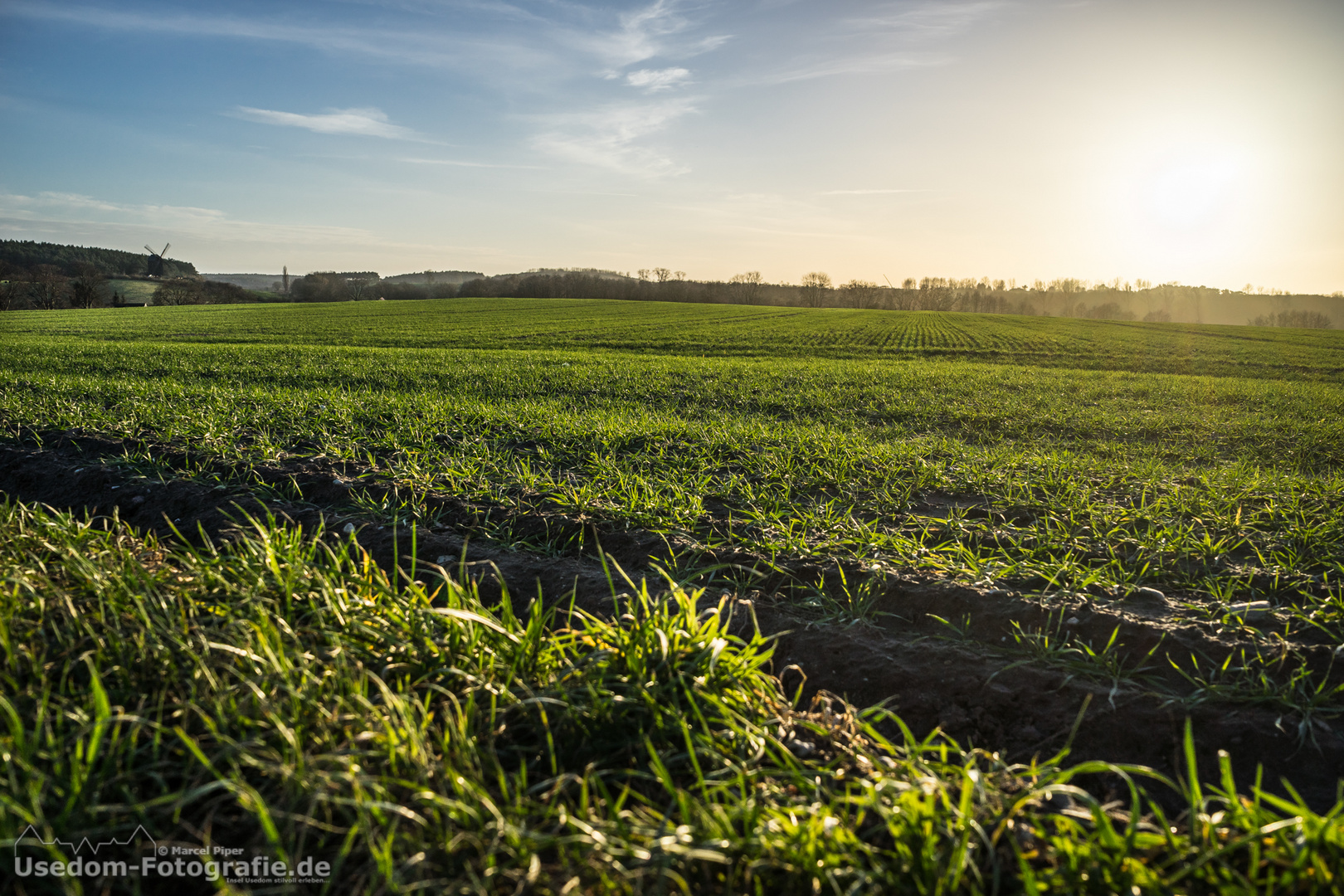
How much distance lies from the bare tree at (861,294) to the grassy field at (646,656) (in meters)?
103

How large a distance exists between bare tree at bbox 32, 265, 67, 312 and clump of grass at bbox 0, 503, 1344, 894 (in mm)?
98012

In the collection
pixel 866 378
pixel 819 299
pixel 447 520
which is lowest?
pixel 447 520

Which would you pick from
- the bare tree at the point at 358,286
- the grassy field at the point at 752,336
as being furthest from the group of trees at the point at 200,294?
the grassy field at the point at 752,336

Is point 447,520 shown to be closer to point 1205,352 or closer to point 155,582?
point 155,582

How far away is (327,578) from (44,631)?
98 centimetres

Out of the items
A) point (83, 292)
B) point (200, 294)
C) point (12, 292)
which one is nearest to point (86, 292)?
point (83, 292)

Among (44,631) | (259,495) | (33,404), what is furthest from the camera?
(33,404)

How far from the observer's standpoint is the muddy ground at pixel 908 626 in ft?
8.92

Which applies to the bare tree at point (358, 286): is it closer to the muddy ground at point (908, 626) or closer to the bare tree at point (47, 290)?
the bare tree at point (47, 290)

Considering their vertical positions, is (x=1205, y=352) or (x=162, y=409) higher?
(x=1205, y=352)

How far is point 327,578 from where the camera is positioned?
2.87 metres

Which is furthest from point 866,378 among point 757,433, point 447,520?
point 447,520

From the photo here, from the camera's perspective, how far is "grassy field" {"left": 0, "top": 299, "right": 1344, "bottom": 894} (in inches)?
67.5

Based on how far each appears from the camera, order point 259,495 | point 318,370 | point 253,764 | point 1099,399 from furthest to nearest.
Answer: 1. point 318,370
2. point 1099,399
3. point 259,495
4. point 253,764
